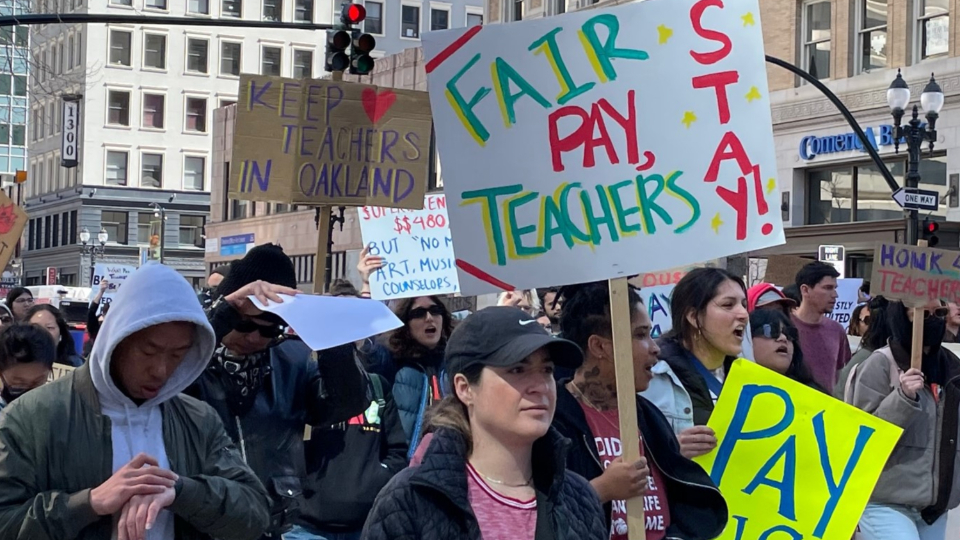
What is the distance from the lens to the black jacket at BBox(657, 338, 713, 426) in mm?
5211

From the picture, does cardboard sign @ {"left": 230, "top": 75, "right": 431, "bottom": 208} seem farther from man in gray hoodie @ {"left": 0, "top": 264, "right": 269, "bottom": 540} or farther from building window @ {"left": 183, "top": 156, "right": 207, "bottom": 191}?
building window @ {"left": 183, "top": 156, "right": 207, "bottom": 191}

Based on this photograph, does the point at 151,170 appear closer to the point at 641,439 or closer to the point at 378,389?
the point at 378,389

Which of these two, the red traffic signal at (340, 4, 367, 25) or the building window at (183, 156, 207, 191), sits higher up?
the building window at (183, 156, 207, 191)

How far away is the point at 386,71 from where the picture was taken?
159 feet

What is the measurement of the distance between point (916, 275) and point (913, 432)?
994 mm

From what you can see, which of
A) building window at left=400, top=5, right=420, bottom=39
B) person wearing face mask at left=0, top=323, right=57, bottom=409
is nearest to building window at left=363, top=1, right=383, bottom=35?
building window at left=400, top=5, right=420, bottom=39

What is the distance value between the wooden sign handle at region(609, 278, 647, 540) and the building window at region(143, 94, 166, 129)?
68.6 m

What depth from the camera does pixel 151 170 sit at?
234 feet

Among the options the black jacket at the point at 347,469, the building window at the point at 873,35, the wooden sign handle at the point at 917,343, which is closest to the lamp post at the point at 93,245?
the building window at the point at 873,35

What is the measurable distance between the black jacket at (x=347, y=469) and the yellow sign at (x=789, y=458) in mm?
1723

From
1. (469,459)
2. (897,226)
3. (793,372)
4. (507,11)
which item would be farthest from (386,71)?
(469,459)

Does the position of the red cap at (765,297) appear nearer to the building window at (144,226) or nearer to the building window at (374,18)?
the building window at (374,18)

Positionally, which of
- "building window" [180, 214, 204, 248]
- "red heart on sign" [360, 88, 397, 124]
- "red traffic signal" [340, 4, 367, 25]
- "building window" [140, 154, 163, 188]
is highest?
"building window" [140, 154, 163, 188]

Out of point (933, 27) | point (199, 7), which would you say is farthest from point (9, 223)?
point (199, 7)
